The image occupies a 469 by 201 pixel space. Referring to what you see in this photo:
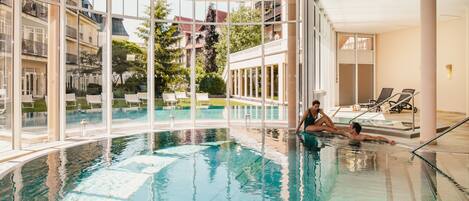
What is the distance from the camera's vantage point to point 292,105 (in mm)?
12852

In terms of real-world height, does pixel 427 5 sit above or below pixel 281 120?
above

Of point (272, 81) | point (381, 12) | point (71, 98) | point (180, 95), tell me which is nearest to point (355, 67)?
point (381, 12)

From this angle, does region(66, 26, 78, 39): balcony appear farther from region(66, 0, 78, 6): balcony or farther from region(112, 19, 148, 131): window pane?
region(112, 19, 148, 131): window pane

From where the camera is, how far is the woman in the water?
435 inches

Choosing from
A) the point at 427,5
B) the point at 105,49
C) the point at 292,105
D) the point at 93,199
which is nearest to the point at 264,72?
the point at 292,105

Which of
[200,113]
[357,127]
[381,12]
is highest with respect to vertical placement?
[381,12]

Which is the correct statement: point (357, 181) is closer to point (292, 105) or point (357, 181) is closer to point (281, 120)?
point (292, 105)

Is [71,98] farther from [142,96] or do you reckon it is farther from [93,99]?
[142,96]

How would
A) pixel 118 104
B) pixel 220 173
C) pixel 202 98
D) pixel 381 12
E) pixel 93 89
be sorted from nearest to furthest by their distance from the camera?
pixel 220 173
pixel 93 89
pixel 118 104
pixel 202 98
pixel 381 12

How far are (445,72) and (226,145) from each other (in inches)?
429

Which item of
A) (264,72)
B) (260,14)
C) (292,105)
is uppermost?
(260,14)

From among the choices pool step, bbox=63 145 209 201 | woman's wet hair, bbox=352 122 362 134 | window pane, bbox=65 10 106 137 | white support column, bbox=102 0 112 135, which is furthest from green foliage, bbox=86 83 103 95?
woman's wet hair, bbox=352 122 362 134

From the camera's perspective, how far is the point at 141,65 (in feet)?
41.8

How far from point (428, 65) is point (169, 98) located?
788cm
